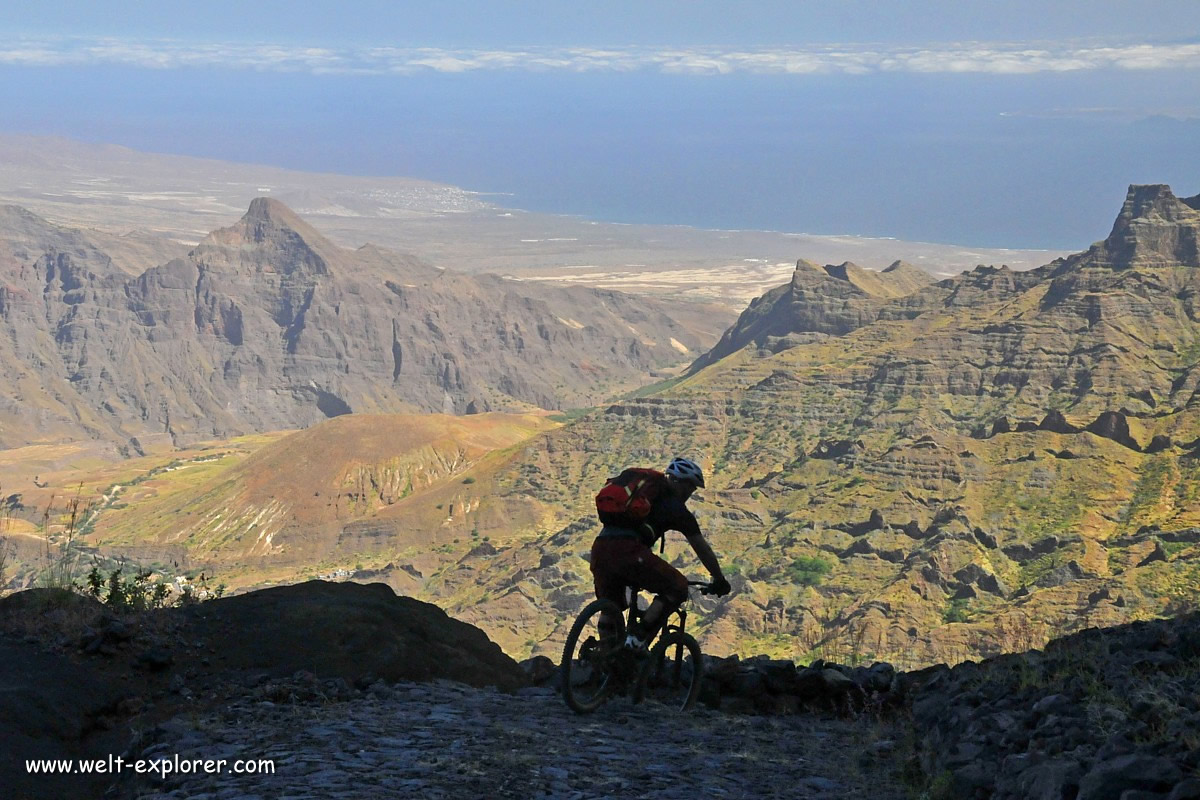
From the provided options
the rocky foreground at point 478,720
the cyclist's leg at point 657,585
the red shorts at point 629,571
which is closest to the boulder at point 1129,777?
the rocky foreground at point 478,720

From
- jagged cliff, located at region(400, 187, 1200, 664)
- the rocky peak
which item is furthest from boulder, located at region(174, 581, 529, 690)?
the rocky peak

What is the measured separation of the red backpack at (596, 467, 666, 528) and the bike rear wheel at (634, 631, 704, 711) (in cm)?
134

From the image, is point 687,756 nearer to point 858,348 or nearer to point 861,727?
point 861,727

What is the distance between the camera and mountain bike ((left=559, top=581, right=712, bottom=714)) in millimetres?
11062

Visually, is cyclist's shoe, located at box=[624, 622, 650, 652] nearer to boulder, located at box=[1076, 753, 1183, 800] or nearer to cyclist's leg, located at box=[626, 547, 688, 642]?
cyclist's leg, located at box=[626, 547, 688, 642]

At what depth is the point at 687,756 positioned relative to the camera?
981cm

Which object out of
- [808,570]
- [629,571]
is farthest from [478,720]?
[808,570]

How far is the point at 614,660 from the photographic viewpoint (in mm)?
11398

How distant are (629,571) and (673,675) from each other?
226 centimetres

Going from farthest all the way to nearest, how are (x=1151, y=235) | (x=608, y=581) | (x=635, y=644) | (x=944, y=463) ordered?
(x=1151, y=235)
(x=944, y=463)
(x=635, y=644)
(x=608, y=581)

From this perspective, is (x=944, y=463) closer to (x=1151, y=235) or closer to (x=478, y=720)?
(x=1151, y=235)

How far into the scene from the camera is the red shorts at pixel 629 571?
1106cm

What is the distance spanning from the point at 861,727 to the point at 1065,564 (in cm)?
6420

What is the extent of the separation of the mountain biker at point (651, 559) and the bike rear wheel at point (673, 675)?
11.7 inches
